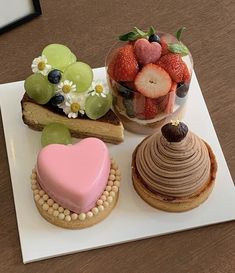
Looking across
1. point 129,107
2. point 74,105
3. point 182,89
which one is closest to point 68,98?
point 74,105

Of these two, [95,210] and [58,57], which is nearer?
[95,210]

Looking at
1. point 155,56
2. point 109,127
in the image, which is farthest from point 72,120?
point 155,56

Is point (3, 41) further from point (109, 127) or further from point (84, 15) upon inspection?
point (109, 127)

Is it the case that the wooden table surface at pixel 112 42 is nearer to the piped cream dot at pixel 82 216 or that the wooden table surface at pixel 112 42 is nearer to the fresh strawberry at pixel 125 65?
the piped cream dot at pixel 82 216

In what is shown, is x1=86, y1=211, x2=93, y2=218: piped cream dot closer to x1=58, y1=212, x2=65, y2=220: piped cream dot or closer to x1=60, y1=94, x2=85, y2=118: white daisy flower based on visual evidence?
x1=58, y1=212, x2=65, y2=220: piped cream dot

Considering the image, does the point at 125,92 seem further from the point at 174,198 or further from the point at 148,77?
the point at 174,198

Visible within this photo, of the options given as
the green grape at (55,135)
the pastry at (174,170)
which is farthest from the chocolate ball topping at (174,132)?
the green grape at (55,135)
